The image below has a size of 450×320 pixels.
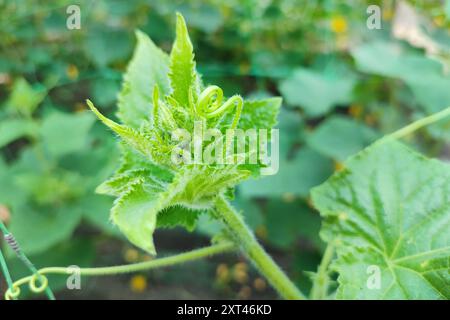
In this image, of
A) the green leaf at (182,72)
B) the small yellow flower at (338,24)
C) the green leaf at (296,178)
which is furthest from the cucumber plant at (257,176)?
the small yellow flower at (338,24)

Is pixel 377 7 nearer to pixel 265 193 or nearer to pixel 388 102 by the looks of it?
pixel 388 102

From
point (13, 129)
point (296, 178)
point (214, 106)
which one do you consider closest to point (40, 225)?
point (13, 129)

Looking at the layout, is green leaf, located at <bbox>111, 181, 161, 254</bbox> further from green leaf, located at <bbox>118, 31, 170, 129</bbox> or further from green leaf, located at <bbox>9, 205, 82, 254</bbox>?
green leaf, located at <bbox>9, 205, 82, 254</bbox>

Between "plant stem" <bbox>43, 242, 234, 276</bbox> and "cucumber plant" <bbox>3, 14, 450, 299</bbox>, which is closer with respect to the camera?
"cucumber plant" <bbox>3, 14, 450, 299</bbox>

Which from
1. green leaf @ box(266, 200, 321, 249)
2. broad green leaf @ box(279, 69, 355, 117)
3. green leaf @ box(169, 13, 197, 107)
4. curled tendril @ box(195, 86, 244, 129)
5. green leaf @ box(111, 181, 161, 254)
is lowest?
green leaf @ box(266, 200, 321, 249)

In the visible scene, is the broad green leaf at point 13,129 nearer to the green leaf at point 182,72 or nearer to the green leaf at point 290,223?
the green leaf at point 290,223

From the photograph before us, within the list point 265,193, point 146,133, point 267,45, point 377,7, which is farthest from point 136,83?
point 267,45

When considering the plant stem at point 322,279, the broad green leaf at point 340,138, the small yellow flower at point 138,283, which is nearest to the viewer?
the plant stem at point 322,279

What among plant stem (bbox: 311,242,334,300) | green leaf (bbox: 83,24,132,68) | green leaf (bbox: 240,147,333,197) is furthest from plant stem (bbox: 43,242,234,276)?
green leaf (bbox: 83,24,132,68)
